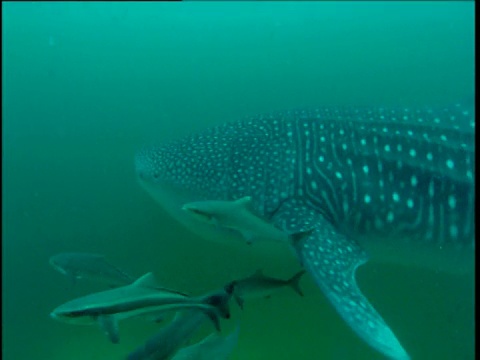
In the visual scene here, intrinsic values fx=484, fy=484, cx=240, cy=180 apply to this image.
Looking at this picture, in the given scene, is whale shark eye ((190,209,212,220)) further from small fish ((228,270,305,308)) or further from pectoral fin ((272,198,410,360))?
pectoral fin ((272,198,410,360))

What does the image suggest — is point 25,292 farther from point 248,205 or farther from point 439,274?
point 439,274

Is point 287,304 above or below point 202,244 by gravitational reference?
below

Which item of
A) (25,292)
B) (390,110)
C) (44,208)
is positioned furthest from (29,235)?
(390,110)

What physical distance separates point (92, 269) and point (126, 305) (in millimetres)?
1597

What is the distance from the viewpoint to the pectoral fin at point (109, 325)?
2674 mm

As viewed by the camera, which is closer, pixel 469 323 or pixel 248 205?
pixel 248 205

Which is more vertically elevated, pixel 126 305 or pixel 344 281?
pixel 126 305

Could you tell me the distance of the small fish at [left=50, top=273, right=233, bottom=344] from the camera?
2.59m

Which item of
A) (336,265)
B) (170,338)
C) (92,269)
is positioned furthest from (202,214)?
(92,269)

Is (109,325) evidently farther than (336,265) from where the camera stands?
No

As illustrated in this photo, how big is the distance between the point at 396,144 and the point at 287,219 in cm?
124

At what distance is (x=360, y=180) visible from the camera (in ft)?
13.9

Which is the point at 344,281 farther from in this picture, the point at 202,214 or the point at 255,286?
the point at 202,214

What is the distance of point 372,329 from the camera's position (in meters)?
3.12
